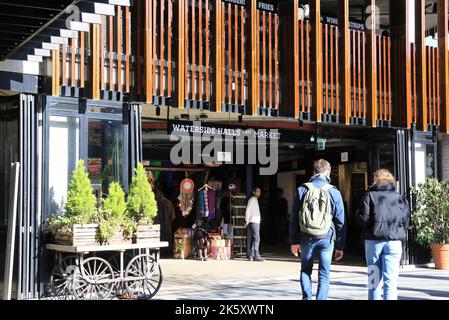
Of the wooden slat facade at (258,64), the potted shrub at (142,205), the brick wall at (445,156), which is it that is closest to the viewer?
the potted shrub at (142,205)

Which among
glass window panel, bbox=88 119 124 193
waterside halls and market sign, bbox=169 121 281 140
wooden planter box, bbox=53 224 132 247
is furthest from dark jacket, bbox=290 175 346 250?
waterside halls and market sign, bbox=169 121 281 140

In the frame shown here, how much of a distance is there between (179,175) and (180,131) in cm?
470

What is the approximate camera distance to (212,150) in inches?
565

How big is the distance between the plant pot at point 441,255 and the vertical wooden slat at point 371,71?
2834 millimetres

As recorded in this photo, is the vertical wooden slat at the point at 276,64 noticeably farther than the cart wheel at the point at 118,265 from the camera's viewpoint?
Yes

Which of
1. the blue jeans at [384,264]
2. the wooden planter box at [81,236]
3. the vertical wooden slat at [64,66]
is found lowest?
the blue jeans at [384,264]

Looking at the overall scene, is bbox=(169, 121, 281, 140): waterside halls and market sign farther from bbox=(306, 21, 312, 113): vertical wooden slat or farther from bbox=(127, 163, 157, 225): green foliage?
bbox=(127, 163, 157, 225): green foliage

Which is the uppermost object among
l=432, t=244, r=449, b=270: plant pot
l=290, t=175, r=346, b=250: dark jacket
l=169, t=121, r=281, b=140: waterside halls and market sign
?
l=169, t=121, r=281, b=140: waterside halls and market sign

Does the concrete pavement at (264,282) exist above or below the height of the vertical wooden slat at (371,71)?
below

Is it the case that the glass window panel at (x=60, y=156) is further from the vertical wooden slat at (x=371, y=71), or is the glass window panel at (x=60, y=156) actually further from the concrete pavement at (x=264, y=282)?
the vertical wooden slat at (x=371, y=71)

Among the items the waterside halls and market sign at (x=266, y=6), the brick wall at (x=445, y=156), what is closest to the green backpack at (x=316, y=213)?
the waterside halls and market sign at (x=266, y=6)

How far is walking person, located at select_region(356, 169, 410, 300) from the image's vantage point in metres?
7.29

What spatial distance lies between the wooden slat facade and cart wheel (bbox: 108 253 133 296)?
2495mm

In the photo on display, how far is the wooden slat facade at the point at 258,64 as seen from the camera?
1029 centimetres
